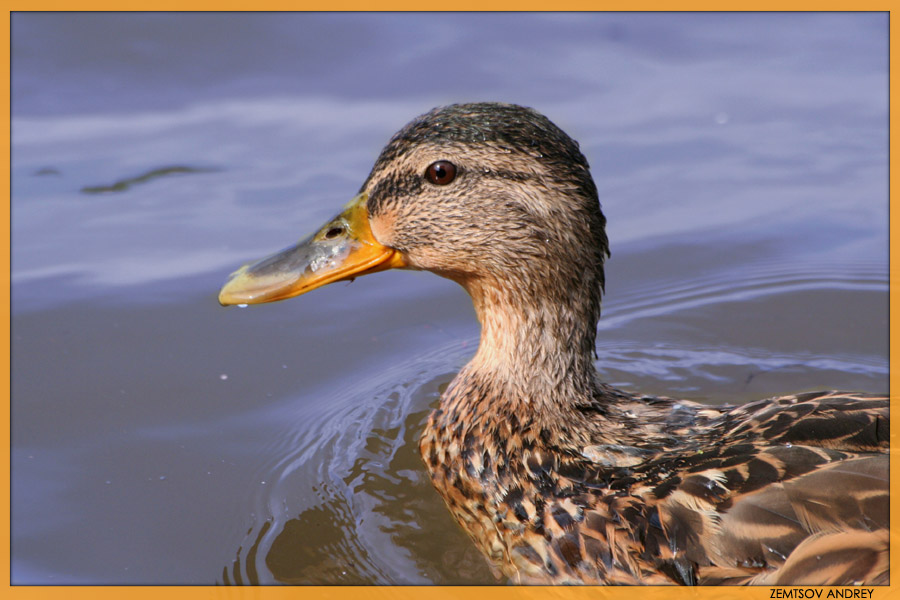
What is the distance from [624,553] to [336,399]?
2.23 metres

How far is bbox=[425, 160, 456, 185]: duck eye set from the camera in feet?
13.8

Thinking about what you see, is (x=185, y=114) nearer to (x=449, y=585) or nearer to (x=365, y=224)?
(x=365, y=224)

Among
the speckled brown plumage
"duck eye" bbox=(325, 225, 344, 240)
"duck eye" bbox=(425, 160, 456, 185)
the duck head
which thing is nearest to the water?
the speckled brown plumage

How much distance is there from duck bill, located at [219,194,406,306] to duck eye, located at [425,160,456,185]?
0.31 meters

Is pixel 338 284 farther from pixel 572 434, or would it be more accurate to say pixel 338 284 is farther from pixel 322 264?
pixel 572 434

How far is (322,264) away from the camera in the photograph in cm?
439

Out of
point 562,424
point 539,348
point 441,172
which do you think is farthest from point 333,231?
point 562,424

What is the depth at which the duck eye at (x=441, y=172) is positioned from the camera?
4219mm

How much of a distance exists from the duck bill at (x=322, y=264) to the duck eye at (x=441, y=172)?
309mm

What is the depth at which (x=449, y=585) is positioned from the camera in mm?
4219

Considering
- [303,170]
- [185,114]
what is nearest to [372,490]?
[303,170]

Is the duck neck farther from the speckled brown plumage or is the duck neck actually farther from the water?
the water

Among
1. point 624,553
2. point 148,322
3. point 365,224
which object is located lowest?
point 624,553

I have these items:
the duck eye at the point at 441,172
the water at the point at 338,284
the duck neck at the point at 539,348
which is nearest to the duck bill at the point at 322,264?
the duck eye at the point at 441,172
